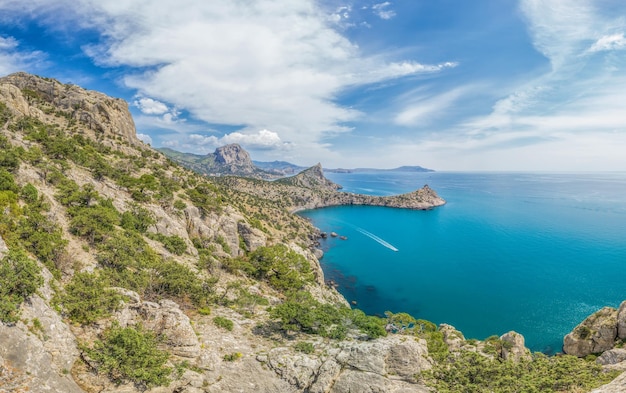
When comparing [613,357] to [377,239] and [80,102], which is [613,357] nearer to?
[377,239]

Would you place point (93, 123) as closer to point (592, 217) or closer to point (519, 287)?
point (519, 287)

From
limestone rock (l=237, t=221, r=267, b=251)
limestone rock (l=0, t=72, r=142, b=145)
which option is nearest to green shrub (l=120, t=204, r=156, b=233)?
limestone rock (l=237, t=221, r=267, b=251)

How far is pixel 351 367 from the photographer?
2058 cm

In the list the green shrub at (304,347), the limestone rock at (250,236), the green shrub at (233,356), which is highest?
the limestone rock at (250,236)

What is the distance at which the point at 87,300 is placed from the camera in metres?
18.4

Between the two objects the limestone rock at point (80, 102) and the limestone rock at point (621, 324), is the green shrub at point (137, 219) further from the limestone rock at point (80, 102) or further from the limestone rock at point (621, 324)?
the limestone rock at point (621, 324)

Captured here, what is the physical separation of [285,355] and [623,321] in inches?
1810

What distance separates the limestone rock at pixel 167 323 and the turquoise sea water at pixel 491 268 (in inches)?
2225

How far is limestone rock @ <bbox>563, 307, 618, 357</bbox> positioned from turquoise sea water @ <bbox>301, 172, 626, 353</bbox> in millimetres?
11987

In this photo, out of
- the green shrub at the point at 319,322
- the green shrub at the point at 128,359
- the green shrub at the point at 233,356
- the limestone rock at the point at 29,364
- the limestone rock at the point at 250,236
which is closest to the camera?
the limestone rock at the point at 29,364

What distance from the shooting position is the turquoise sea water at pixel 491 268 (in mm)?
65625

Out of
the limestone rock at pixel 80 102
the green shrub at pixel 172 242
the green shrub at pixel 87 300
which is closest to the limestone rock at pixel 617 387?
the green shrub at pixel 87 300

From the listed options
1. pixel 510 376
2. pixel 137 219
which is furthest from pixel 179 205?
pixel 510 376

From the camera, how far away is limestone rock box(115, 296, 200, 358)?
1895 cm
